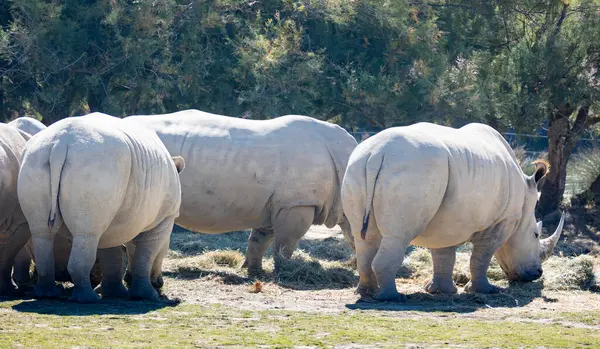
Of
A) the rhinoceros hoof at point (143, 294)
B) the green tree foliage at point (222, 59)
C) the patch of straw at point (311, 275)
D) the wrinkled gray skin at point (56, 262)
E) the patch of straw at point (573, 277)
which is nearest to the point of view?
the rhinoceros hoof at point (143, 294)

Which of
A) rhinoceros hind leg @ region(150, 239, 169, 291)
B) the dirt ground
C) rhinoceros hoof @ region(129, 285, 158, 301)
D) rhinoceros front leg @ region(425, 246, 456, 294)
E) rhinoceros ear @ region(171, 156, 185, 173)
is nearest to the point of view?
the dirt ground

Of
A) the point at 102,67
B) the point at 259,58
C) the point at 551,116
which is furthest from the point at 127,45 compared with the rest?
the point at 551,116

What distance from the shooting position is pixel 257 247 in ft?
44.5

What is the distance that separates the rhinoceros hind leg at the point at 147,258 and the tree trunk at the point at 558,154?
8927 mm

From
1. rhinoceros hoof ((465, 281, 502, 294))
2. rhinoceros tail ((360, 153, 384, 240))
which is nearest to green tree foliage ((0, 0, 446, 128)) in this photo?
rhinoceros hoof ((465, 281, 502, 294))

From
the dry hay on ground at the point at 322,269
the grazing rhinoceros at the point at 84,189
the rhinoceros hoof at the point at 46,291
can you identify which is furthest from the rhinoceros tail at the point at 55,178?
the dry hay on ground at the point at 322,269

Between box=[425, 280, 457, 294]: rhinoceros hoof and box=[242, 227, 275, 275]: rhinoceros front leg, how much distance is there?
221 cm

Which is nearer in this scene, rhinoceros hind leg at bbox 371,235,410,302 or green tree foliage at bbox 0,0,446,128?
rhinoceros hind leg at bbox 371,235,410,302

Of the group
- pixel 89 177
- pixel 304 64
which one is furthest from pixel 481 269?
pixel 304 64

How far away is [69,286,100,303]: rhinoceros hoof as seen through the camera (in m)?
9.77

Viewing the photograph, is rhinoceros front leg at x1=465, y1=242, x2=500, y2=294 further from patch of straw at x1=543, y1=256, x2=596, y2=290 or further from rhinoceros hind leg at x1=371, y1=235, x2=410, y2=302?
rhinoceros hind leg at x1=371, y1=235, x2=410, y2=302

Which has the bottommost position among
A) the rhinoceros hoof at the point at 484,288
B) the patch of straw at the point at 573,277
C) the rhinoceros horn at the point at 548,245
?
the rhinoceros hoof at the point at 484,288

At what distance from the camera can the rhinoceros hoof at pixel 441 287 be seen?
11.9 metres

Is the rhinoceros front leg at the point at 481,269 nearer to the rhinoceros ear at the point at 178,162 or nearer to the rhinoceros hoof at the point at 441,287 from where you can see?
the rhinoceros hoof at the point at 441,287
